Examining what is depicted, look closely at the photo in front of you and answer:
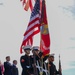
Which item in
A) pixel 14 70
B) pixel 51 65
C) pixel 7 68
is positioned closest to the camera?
pixel 51 65

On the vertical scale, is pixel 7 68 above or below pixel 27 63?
above

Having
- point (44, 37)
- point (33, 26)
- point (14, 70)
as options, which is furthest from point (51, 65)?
A: point (14, 70)

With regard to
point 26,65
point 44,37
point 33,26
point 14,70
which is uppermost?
point 33,26

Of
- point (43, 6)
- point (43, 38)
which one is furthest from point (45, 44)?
point (43, 6)

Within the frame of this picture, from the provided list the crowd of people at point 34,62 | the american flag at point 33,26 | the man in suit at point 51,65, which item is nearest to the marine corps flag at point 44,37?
the american flag at point 33,26

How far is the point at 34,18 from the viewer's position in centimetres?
1491

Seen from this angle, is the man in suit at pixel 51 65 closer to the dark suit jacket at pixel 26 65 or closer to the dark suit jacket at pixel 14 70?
the dark suit jacket at pixel 26 65

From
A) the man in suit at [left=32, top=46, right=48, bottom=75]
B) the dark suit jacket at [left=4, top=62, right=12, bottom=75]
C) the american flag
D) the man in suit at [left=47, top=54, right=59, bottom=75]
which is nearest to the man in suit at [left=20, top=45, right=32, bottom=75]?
the man in suit at [left=32, top=46, right=48, bottom=75]

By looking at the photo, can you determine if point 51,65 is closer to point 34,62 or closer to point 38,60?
point 38,60

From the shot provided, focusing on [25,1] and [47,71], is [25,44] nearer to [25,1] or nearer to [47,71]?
[47,71]

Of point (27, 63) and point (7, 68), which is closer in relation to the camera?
point (27, 63)

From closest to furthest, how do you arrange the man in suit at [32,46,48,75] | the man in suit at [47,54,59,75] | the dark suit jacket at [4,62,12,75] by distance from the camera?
the man in suit at [32,46,48,75], the man in suit at [47,54,59,75], the dark suit jacket at [4,62,12,75]

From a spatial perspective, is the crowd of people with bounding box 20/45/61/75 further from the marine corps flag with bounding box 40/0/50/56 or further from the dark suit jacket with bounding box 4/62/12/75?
the dark suit jacket with bounding box 4/62/12/75

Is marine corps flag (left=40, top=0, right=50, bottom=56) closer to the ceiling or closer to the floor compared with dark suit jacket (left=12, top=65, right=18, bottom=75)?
closer to the ceiling
